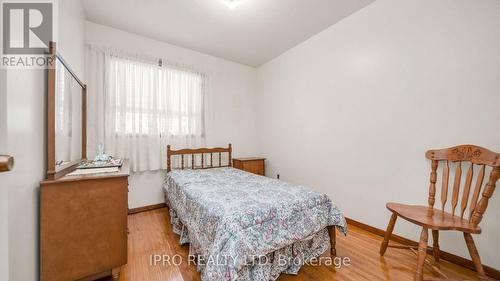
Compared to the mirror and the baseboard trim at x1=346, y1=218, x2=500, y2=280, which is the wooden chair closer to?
the baseboard trim at x1=346, y1=218, x2=500, y2=280

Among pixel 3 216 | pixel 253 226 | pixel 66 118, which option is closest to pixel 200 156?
pixel 66 118

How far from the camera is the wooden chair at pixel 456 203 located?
138cm

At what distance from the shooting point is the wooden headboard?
311cm

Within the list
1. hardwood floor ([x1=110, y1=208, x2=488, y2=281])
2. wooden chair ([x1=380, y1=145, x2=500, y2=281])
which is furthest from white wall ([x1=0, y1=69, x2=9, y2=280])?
wooden chair ([x1=380, y1=145, x2=500, y2=281])

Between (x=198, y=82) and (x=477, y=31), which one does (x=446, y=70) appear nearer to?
(x=477, y=31)

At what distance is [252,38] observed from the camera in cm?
306

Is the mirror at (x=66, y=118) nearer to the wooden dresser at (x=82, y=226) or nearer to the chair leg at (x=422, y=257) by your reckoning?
the wooden dresser at (x=82, y=226)

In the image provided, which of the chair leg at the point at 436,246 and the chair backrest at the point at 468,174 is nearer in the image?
the chair backrest at the point at 468,174

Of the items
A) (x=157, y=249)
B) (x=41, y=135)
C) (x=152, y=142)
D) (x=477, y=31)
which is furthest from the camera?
(x=152, y=142)

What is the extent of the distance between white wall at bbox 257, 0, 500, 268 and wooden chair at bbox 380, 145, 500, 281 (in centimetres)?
18

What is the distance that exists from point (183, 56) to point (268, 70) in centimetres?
170

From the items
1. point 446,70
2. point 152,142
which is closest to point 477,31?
point 446,70

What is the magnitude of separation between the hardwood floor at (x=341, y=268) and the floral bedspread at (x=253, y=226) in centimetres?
13

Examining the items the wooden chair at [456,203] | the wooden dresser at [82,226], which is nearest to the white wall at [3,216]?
the wooden dresser at [82,226]
